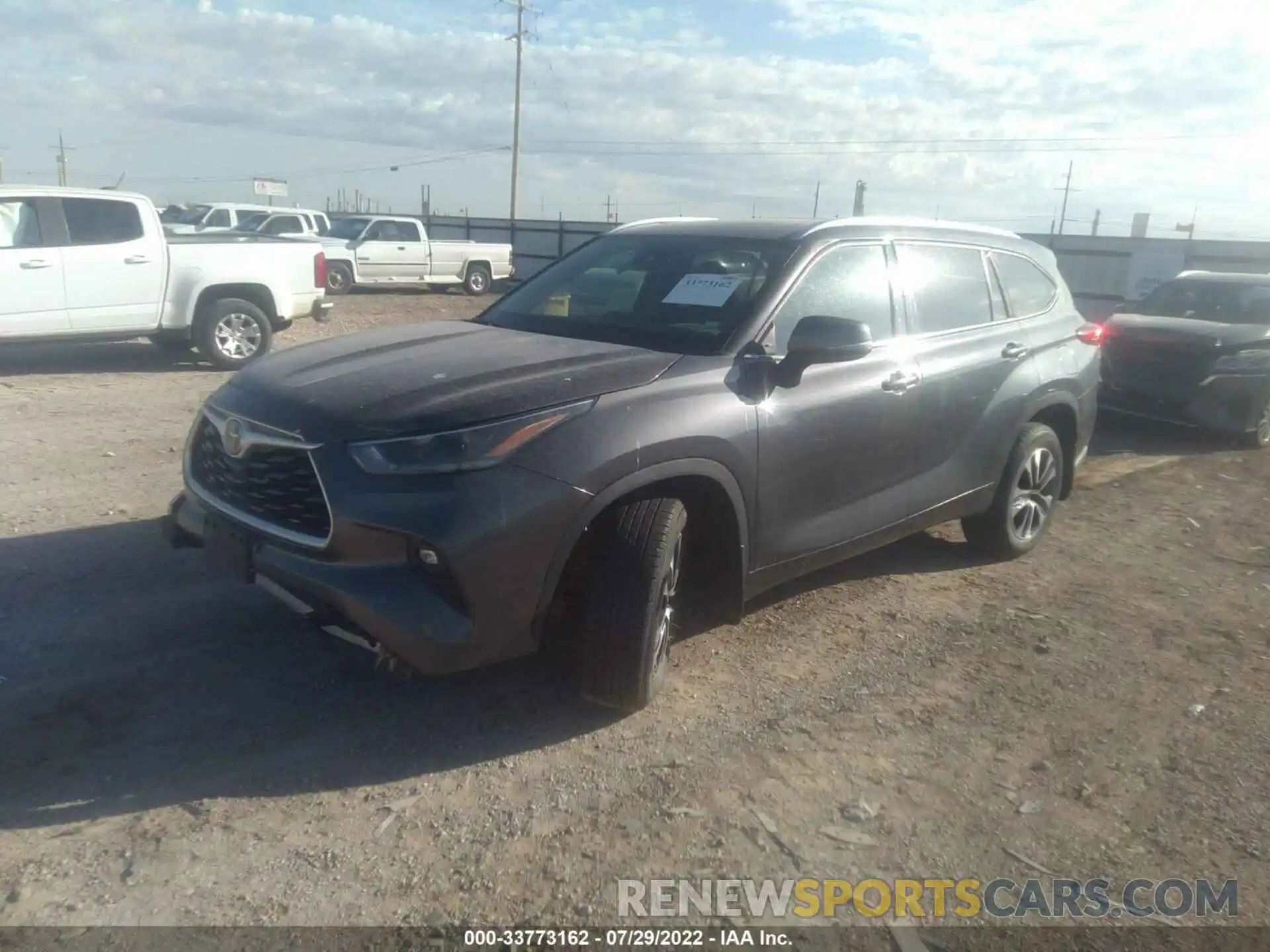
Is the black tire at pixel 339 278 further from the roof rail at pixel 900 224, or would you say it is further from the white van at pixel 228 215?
the roof rail at pixel 900 224

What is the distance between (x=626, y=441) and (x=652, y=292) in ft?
4.30

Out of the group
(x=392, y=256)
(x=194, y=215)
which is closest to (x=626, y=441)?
(x=392, y=256)

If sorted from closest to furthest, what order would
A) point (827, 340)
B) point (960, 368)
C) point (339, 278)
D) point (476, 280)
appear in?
point (827, 340) → point (960, 368) → point (339, 278) → point (476, 280)

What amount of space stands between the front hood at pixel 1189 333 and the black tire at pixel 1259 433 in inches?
25.5

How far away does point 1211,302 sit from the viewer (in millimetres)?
10773

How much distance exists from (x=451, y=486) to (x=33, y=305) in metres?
8.86

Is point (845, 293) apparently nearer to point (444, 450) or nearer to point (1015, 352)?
point (1015, 352)

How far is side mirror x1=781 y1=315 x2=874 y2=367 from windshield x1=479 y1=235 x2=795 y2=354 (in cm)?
31

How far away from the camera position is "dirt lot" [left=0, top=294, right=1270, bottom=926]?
116 inches

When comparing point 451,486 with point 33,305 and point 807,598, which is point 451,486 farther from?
point 33,305

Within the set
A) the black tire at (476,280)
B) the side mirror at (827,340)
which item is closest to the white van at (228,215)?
the black tire at (476,280)

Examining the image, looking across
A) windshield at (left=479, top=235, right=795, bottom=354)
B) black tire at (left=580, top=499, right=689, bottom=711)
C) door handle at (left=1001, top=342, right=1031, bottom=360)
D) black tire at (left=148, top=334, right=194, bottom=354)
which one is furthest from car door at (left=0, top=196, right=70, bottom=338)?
door handle at (left=1001, top=342, right=1031, bottom=360)

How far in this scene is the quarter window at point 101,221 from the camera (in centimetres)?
1031

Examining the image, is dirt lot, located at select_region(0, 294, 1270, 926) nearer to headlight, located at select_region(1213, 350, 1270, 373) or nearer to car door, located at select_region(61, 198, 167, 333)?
headlight, located at select_region(1213, 350, 1270, 373)
